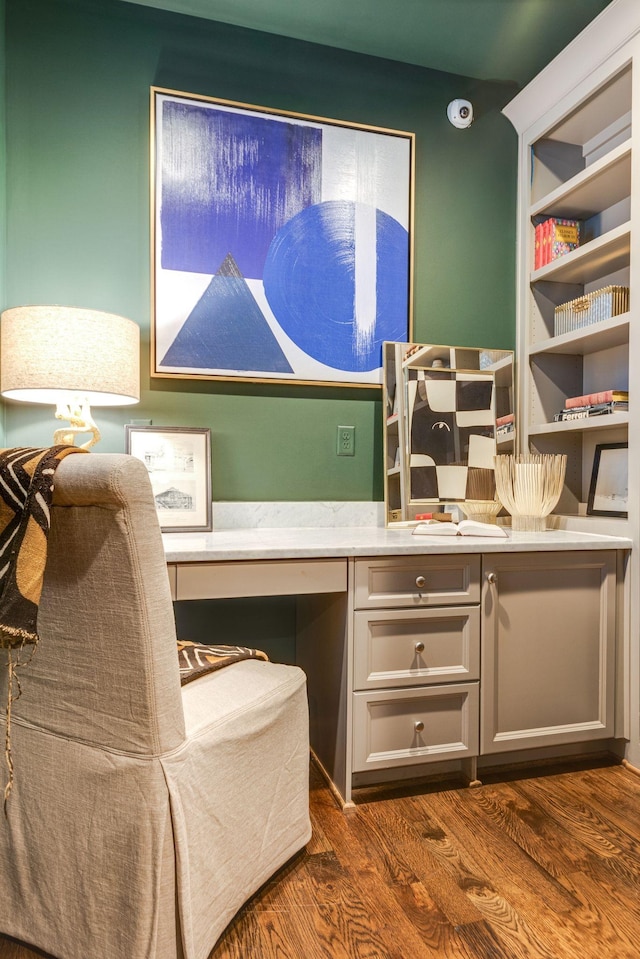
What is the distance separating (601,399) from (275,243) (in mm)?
1347

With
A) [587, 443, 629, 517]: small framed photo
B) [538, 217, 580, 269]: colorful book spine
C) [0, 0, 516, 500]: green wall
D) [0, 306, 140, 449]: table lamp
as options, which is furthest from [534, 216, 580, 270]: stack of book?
[0, 306, 140, 449]: table lamp

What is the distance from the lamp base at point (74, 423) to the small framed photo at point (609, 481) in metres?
1.87

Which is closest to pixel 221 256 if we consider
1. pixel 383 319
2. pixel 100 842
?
pixel 383 319

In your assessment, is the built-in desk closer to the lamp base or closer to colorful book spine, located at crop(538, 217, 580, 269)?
the lamp base

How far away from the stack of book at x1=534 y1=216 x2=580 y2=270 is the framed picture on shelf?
1.84 feet

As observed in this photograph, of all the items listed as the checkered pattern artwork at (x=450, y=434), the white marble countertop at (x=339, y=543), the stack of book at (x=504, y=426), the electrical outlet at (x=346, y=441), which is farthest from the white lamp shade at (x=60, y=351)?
the stack of book at (x=504, y=426)

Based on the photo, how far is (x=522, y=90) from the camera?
2.50 meters

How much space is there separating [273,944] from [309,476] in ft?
4.82

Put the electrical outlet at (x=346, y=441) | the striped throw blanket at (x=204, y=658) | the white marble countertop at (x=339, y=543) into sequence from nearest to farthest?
the striped throw blanket at (x=204, y=658)
the white marble countertop at (x=339, y=543)
the electrical outlet at (x=346, y=441)

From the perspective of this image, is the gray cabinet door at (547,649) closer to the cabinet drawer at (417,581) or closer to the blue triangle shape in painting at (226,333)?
the cabinet drawer at (417,581)

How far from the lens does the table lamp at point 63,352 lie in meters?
1.67

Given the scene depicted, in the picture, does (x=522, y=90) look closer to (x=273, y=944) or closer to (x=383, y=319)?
(x=383, y=319)

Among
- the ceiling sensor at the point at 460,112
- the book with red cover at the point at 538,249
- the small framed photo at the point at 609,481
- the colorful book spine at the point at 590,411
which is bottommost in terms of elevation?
the small framed photo at the point at 609,481

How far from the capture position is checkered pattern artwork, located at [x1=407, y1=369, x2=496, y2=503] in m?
2.36
